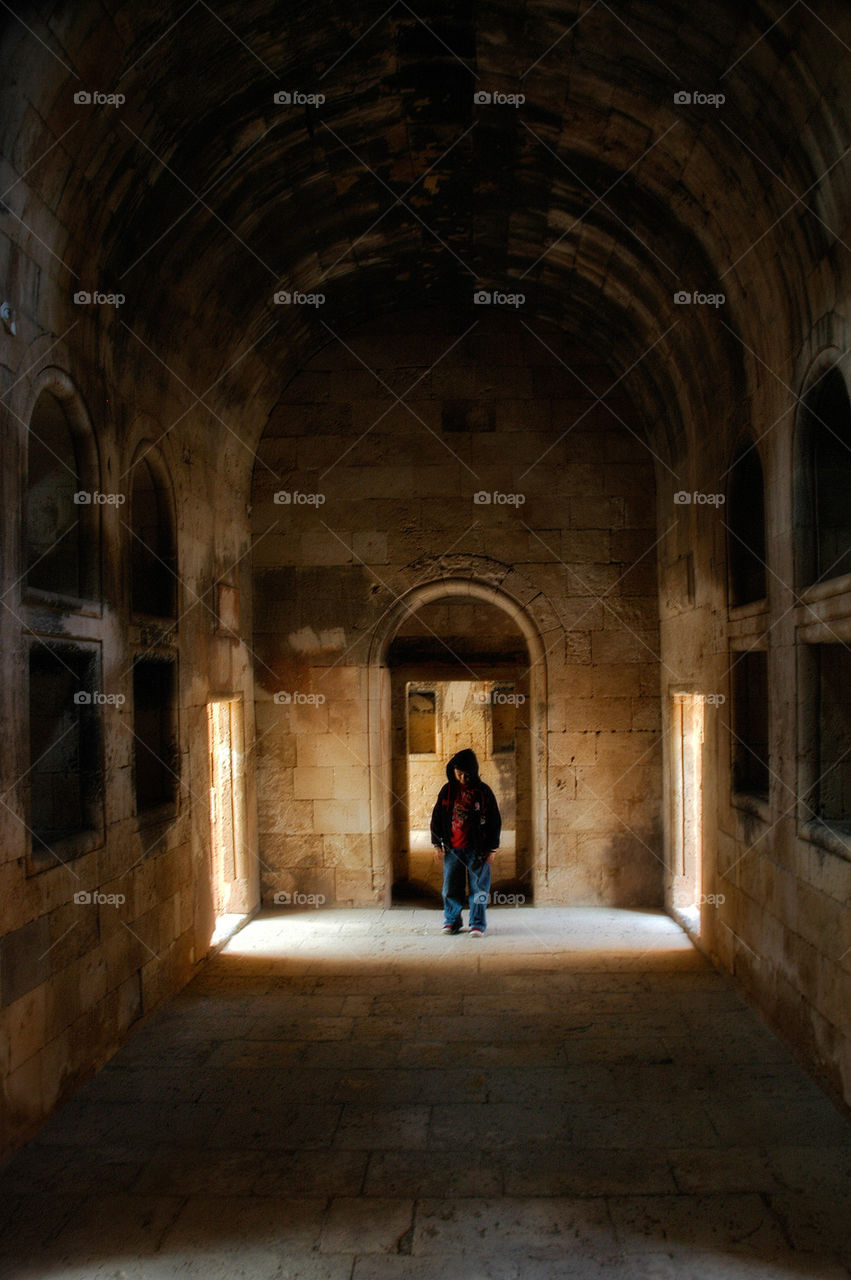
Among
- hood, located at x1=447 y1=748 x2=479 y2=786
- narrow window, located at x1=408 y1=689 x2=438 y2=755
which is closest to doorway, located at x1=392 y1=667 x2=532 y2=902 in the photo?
narrow window, located at x1=408 y1=689 x2=438 y2=755

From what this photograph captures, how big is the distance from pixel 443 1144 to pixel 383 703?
5.35 meters

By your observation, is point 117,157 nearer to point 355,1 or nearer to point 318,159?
point 355,1

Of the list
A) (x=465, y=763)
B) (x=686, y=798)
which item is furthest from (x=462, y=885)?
(x=686, y=798)

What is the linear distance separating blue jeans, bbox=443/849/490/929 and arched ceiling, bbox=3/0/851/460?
4075 millimetres

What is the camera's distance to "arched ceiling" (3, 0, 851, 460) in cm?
436

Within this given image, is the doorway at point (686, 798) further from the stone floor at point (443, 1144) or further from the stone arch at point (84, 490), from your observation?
the stone arch at point (84, 490)

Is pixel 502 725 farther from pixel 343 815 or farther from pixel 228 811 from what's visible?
pixel 228 811

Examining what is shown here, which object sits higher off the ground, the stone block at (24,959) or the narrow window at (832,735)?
the narrow window at (832,735)

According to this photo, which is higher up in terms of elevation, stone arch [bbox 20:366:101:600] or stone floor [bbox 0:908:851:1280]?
stone arch [bbox 20:366:101:600]

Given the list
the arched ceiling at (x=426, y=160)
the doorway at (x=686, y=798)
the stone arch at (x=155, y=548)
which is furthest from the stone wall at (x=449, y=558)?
the stone arch at (x=155, y=548)

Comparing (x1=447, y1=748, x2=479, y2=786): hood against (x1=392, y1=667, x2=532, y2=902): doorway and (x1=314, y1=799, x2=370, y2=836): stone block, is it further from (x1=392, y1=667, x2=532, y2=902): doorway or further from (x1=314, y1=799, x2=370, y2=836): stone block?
(x1=392, y1=667, x2=532, y2=902): doorway

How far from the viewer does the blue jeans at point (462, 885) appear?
805cm

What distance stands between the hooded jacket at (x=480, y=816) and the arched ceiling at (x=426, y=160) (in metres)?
3.40

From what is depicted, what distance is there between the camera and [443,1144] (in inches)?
173
